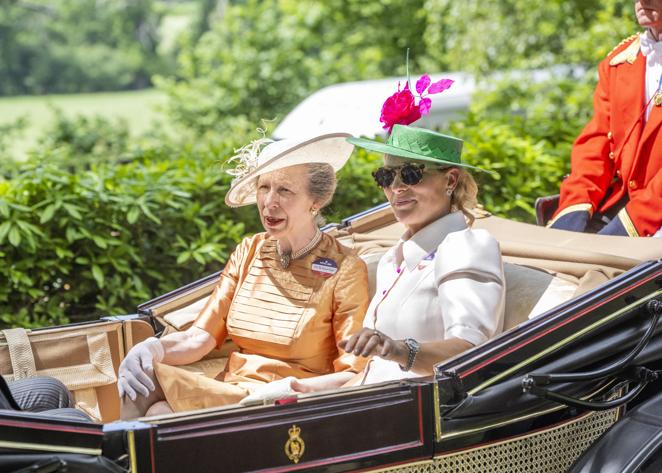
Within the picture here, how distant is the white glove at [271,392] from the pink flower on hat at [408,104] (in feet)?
2.95

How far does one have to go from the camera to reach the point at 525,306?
317 centimetres

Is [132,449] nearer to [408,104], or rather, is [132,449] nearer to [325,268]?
[325,268]

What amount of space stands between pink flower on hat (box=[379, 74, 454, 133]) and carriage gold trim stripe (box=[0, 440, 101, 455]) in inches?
59.1

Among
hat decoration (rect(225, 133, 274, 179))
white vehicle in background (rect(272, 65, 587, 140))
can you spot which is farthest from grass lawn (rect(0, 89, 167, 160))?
hat decoration (rect(225, 133, 274, 179))

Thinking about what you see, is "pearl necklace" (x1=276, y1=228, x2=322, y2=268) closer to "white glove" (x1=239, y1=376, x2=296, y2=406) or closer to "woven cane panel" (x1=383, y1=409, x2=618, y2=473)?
"white glove" (x1=239, y1=376, x2=296, y2=406)

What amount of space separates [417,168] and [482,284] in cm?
43

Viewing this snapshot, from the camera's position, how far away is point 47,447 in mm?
2322

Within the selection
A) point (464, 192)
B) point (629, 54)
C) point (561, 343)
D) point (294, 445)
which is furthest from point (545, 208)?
point (294, 445)

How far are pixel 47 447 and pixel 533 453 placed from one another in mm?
1332

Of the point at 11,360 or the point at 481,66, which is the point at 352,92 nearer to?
the point at 481,66

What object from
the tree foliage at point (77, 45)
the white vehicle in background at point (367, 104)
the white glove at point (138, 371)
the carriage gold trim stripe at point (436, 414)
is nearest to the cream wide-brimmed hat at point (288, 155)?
the white glove at point (138, 371)

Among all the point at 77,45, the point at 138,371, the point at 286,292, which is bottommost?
the point at 138,371

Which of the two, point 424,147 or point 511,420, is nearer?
point 511,420

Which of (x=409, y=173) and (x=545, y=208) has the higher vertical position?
(x=409, y=173)
